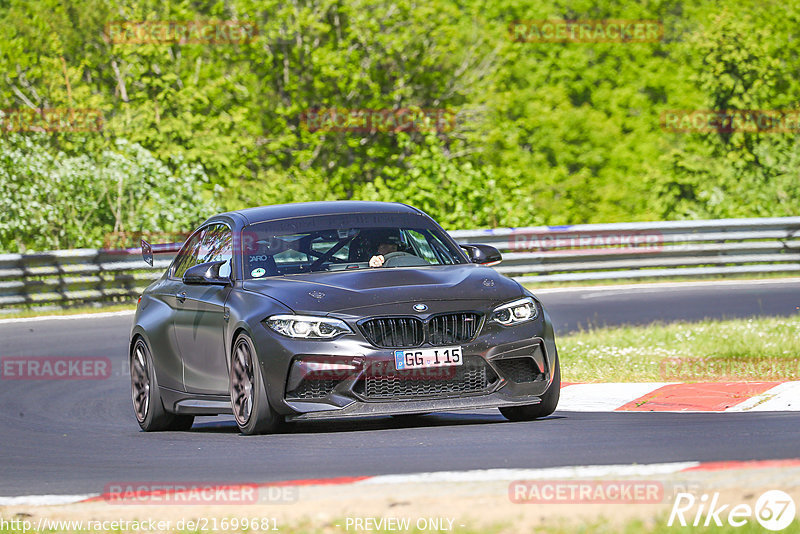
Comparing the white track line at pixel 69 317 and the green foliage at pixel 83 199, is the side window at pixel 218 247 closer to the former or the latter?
the white track line at pixel 69 317

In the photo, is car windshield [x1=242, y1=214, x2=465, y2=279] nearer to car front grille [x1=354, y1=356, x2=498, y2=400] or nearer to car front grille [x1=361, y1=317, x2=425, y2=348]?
car front grille [x1=361, y1=317, x2=425, y2=348]

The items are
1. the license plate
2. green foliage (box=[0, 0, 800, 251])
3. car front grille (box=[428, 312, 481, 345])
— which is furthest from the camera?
green foliage (box=[0, 0, 800, 251])

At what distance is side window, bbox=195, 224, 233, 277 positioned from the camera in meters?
9.46

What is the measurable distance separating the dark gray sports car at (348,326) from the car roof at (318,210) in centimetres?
2

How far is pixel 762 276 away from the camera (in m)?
22.9

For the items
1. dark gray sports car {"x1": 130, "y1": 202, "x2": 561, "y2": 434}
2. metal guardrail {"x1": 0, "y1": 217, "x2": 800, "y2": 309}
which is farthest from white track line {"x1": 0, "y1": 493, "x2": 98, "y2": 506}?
metal guardrail {"x1": 0, "y1": 217, "x2": 800, "y2": 309}

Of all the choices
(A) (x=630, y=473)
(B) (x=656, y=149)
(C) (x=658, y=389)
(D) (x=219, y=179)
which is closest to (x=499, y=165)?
(B) (x=656, y=149)

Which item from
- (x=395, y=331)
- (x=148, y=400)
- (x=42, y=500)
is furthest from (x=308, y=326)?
(x=148, y=400)

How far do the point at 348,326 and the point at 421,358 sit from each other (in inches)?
17.7

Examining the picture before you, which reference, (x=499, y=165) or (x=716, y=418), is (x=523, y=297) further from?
(x=499, y=165)

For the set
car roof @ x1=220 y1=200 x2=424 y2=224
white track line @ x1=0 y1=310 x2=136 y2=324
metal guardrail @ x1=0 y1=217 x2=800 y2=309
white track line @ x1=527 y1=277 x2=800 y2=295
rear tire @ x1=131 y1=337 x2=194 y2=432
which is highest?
car roof @ x1=220 y1=200 x2=424 y2=224

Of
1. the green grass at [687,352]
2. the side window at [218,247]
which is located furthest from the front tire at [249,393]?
the green grass at [687,352]

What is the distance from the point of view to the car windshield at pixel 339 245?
917 centimetres

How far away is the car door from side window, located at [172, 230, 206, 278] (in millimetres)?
353
